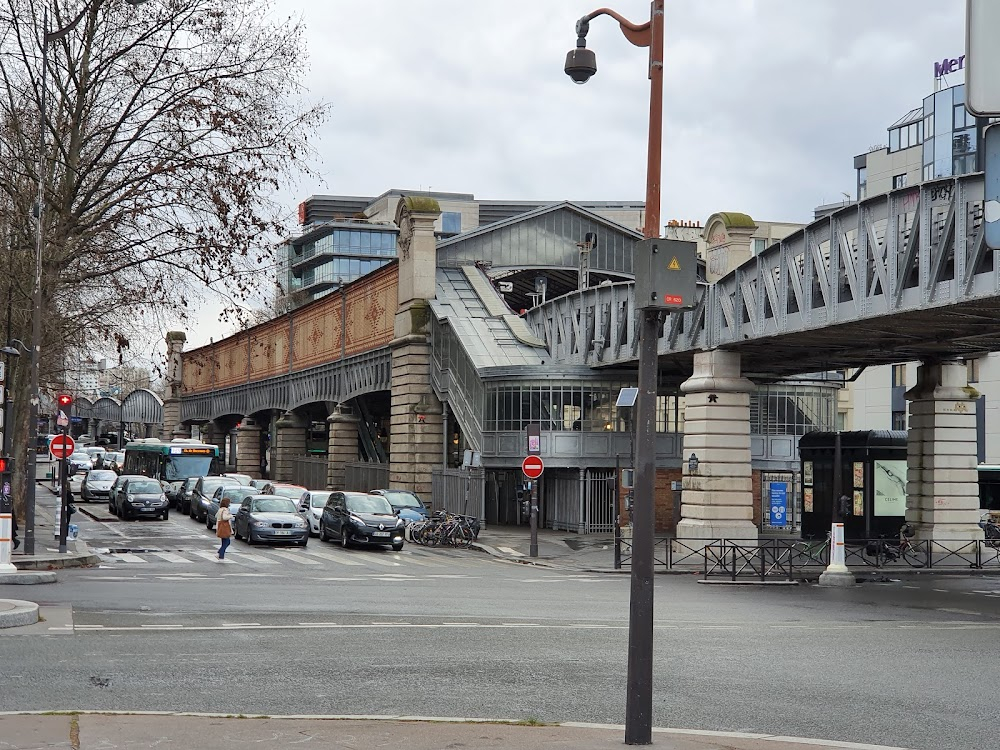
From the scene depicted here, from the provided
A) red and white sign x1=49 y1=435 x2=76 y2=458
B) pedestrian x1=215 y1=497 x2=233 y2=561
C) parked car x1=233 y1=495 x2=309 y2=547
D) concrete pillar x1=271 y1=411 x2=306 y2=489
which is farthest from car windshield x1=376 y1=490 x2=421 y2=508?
concrete pillar x1=271 y1=411 x2=306 y2=489

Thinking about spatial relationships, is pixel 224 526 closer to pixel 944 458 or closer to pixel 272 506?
pixel 272 506

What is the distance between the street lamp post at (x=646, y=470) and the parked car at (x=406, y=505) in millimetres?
32738

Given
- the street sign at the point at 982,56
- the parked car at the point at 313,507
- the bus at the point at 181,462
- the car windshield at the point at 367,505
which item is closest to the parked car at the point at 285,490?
the parked car at the point at 313,507

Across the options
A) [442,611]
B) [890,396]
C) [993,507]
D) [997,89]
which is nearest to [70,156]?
[442,611]

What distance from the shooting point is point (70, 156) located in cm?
3262

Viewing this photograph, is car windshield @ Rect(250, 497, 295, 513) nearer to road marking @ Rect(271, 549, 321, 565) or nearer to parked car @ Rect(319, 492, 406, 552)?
parked car @ Rect(319, 492, 406, 552)

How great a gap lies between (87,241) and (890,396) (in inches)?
2028

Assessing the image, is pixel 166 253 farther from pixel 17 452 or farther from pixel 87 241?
pixel 17 452

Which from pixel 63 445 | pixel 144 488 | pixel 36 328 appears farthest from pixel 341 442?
pixel 36 328

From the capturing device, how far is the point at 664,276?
949 centimetres

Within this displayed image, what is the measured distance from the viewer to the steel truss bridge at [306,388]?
5625 centimetres

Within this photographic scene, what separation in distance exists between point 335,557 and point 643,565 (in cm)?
2451

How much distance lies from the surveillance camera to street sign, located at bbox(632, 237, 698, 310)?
3708 millimetres

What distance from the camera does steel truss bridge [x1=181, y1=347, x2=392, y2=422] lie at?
185 ft
